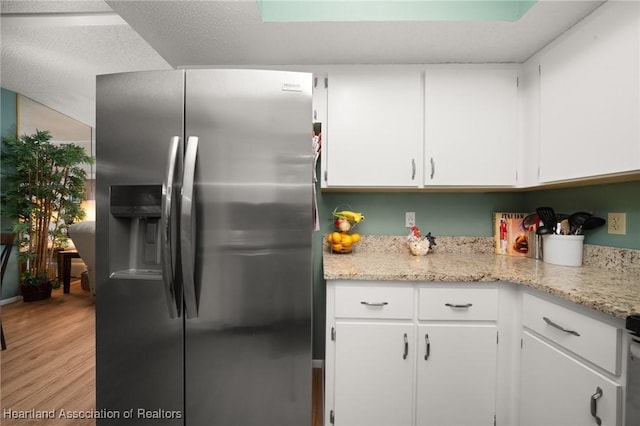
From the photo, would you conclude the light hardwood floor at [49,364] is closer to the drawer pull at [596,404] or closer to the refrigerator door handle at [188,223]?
the refrigerator door handle at [188,223]

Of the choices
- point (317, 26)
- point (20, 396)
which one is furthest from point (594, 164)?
point (20, 396)

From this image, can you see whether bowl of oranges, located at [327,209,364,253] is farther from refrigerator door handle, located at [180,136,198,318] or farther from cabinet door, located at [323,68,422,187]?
refrigerator door handle, located at [180,136,198,318]

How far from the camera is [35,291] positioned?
3459 mm

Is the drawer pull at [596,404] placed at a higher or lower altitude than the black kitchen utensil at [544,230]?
lower

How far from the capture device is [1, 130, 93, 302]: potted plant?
11.0 feet

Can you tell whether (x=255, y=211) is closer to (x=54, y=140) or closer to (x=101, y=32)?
(x=101, y=32)

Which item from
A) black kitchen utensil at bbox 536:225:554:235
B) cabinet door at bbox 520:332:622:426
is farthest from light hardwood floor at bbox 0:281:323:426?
black kitchen utensil at bbox 536:225:554:235

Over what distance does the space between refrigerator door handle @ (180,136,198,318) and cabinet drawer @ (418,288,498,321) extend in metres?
1.05

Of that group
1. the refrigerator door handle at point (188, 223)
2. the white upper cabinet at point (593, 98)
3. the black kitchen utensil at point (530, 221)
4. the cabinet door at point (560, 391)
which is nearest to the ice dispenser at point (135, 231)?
the refrigerator door handle at point (188, 223)

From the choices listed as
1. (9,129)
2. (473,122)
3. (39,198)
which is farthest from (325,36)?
(9,129)

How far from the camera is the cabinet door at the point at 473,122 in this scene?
5.60 feet

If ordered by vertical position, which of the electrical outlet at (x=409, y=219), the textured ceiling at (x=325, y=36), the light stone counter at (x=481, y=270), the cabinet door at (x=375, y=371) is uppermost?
the textured ceiling at (x=325, y=36)

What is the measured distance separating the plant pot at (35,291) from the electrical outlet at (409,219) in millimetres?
4501

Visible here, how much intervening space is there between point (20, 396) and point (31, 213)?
2.60m
